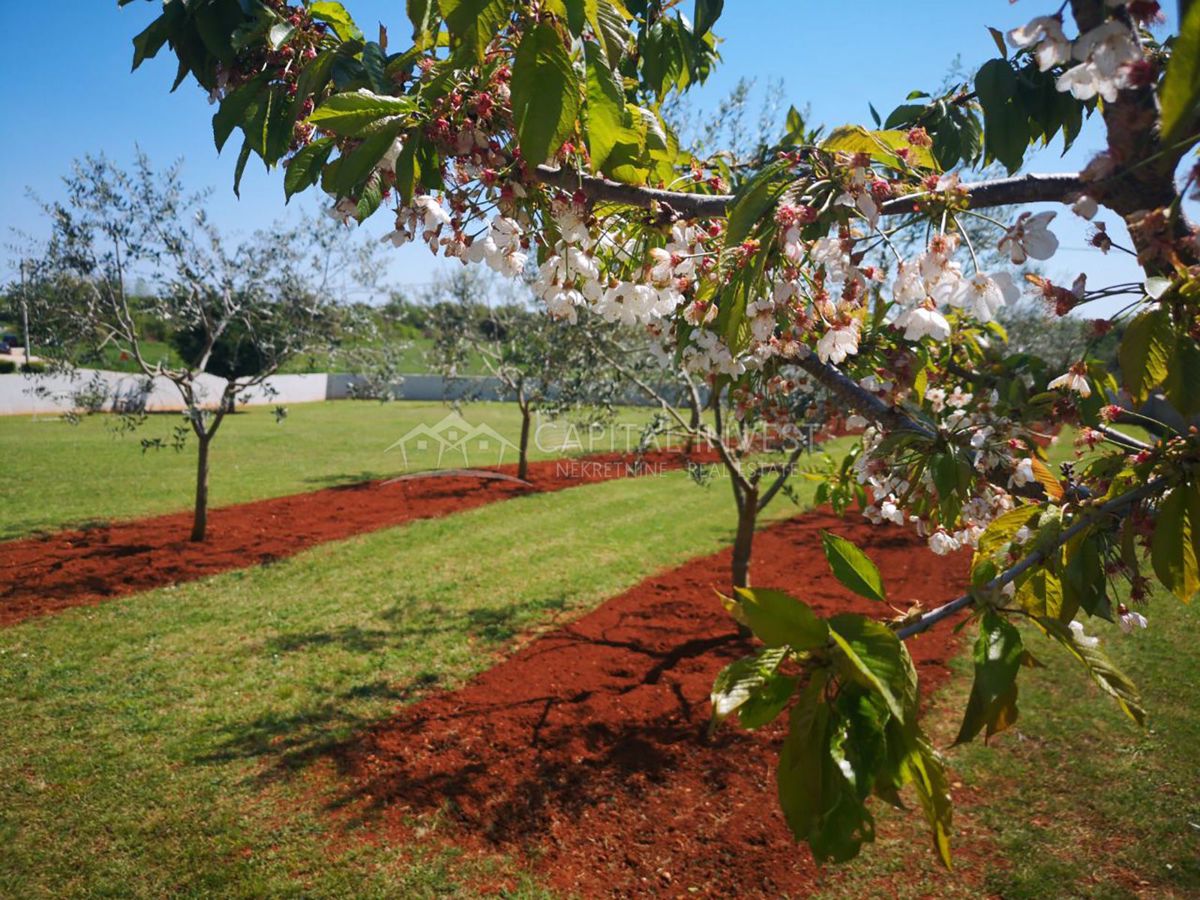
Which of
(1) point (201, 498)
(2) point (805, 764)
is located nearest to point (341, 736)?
(2) point (805, 764)

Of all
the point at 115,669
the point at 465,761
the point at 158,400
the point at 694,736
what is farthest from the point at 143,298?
the point at 158,400

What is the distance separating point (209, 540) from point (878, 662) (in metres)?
8.95

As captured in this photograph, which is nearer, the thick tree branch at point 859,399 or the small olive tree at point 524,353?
the thick tree branch at point 859,399

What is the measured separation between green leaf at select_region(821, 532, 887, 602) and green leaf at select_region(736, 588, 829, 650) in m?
0.11

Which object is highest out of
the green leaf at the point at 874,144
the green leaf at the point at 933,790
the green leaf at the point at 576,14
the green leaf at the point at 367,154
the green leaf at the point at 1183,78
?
the green leaf at the point at 576,14

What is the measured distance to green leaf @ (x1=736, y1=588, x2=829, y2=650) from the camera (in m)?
0.88

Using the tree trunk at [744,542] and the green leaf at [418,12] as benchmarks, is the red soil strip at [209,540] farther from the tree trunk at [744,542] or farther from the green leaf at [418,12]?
the green leaf at [418,12]

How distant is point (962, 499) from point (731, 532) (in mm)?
7787

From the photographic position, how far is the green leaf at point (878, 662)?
80cm

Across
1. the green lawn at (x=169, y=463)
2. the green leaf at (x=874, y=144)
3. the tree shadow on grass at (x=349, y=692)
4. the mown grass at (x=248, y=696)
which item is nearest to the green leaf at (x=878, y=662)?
the green leaf at (x=874, y=144)

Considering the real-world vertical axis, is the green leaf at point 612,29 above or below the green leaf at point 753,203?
above

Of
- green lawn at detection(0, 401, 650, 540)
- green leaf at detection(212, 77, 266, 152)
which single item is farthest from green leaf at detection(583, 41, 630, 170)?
green lawn at detection(0, 401, 650, 540)

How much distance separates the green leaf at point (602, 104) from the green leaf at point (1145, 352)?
2.63ft

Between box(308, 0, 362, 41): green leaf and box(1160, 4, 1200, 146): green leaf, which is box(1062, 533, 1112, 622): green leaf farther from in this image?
box(308, 0, 362, 41): green leaf
